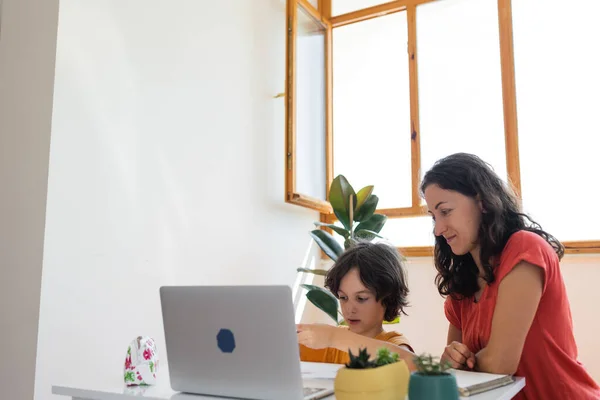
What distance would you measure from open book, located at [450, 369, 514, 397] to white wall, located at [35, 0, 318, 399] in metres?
1.25

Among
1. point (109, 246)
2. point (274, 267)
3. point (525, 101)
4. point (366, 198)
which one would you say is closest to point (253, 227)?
point (274, 267)

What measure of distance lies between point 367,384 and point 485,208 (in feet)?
2.48

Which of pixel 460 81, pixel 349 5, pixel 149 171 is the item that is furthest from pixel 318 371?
pixel 349 5

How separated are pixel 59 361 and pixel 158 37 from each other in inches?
51.5

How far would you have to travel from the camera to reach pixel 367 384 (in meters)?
0.81

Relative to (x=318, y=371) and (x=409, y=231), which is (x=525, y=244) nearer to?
(x=318, y=371)

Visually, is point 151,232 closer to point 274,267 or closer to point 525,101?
point 274,267

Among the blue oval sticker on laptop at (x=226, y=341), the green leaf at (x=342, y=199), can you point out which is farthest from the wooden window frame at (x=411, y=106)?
the blue oval sticker on laptop at (x=226, y=341)

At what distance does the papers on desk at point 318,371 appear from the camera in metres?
1.23

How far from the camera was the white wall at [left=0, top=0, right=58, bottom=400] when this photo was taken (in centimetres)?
176

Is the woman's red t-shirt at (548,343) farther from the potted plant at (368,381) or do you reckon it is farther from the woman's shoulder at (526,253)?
the potted plant at (368,381)

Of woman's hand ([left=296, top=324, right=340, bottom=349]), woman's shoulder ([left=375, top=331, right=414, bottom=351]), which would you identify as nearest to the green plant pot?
woman's hand ([left=296, top=324, right=340, bottom=349])

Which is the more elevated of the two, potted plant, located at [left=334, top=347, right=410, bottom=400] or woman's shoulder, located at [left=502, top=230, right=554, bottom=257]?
woman's shoulder, located at [left=502, top=230, right=554, bottom=257]

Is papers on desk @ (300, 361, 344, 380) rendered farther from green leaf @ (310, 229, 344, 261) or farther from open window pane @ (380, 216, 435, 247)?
open window pane @ (380, 216, 435, 247)
